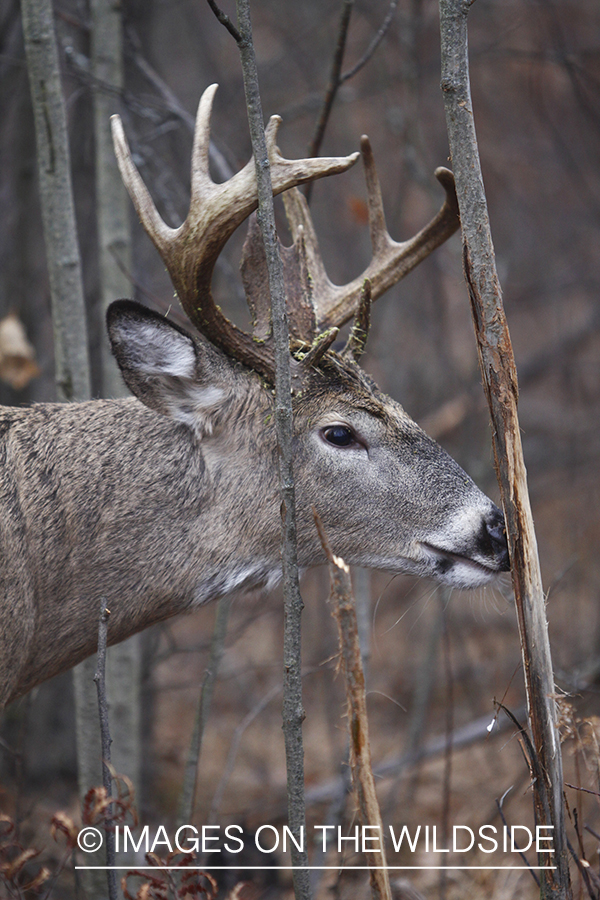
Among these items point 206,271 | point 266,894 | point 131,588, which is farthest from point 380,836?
point 266,894

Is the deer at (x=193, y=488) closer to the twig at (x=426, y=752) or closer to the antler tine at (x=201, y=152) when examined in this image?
the antler tine at (x=201, y=152)

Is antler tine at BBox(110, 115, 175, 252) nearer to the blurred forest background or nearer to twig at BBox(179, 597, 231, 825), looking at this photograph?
the blurred forest background

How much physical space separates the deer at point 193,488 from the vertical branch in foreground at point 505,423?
2.20ft

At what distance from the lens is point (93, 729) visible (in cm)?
438

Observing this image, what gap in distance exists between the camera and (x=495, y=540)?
3.46m

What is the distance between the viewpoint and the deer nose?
344cm

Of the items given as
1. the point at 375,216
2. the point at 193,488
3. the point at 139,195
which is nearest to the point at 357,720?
the point at 193,488

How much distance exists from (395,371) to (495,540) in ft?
12.2

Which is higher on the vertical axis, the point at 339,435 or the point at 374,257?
the point at 374,257

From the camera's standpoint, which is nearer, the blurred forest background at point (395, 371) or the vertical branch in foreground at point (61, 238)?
the vertical branch in foreground at point (61, 238)

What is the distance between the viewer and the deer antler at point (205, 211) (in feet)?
10.3

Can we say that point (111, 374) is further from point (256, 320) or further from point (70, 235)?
point (256, 320)

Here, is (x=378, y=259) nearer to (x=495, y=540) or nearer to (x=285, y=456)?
(x=495, y=540)

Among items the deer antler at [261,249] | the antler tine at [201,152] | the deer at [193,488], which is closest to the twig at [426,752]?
the deer at [193,488]
